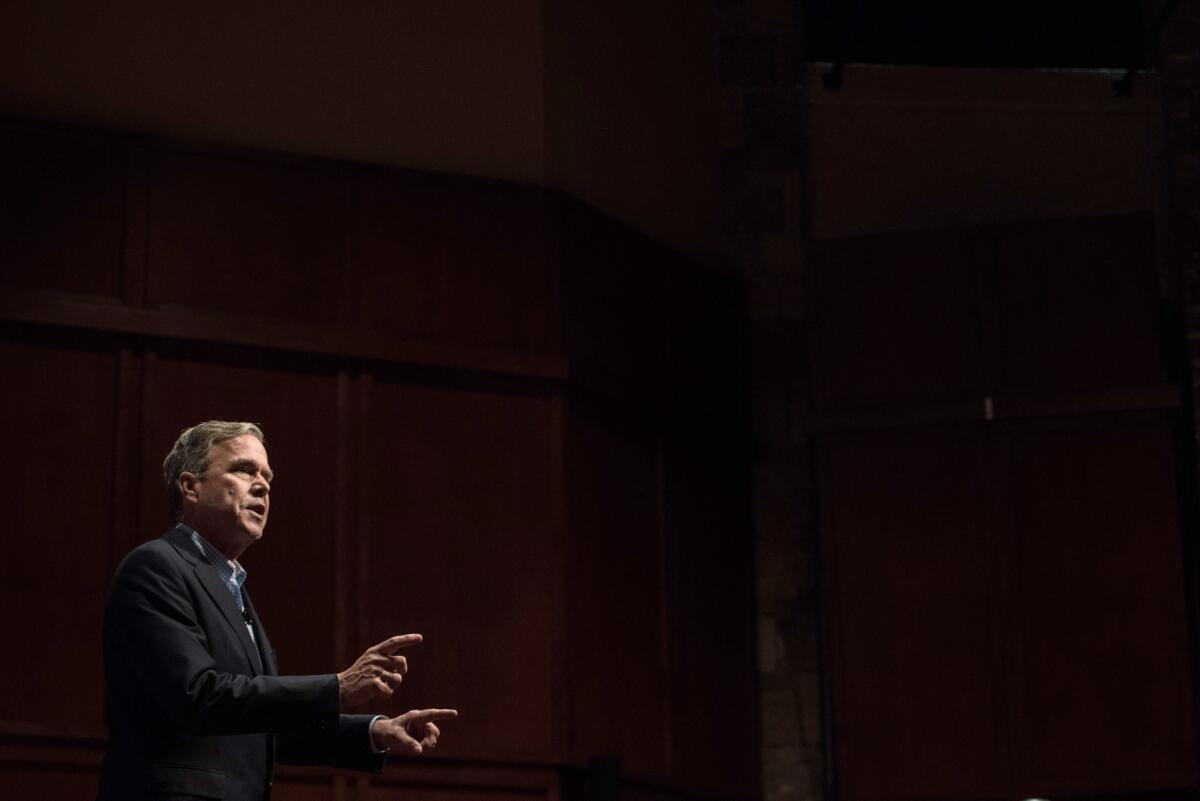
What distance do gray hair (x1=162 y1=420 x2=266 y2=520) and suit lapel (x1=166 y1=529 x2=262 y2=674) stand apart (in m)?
0.15

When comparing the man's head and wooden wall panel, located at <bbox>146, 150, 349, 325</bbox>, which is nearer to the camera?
A: the man's head

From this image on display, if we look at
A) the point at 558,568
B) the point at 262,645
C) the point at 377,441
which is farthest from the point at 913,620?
the point at 262,645

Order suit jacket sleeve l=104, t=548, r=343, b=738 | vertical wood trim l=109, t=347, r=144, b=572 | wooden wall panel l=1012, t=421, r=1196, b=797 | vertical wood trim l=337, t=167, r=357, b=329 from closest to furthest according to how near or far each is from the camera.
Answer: suit jacket sleeve l=104, t=548, r=343, b=738 → vertical wood trim l=109, t=347, r=144, b=572 → vertical wood trim l=337, t=167, r=357, b=329 → wooden wall panel l=1012, t=421, r=1196, b=797

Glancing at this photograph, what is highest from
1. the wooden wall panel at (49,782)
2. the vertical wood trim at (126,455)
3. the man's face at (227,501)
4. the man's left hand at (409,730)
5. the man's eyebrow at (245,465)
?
the vertical wood trim at (126,455)

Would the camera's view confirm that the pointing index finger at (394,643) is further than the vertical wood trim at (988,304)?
No

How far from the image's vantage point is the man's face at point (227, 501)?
4.25m

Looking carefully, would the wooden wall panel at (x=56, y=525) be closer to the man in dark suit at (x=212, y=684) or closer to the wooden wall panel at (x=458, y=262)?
the wooden wall panel at (x=458, y=262)

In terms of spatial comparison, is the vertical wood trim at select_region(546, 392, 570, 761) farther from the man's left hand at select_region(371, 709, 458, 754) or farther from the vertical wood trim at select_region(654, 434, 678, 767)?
the man's left hand at select_region(371, 709, 458, 754)

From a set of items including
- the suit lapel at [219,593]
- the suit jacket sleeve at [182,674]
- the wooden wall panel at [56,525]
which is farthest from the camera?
the wooden wall panel at [56,525]

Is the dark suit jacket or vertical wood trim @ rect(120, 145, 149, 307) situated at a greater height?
vertical wood trim @ rect(120, 145, 149, 307)

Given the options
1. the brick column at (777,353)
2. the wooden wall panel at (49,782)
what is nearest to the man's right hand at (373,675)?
the wooden wall panel at (49,782)

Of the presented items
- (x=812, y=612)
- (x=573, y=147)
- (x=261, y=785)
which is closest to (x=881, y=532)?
(x=812, y=612)

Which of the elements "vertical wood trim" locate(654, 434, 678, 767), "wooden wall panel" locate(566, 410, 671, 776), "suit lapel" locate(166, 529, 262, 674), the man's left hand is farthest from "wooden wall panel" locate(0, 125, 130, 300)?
the man's left hand

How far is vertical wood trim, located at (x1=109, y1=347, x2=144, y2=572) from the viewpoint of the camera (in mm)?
6703
